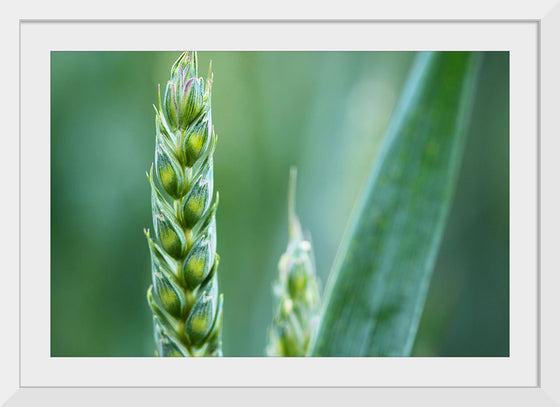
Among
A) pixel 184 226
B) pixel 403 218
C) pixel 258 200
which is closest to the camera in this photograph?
pixel 184 226

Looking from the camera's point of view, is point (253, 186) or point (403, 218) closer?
point (403, 218)

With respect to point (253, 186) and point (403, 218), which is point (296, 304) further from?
point (253, 186)

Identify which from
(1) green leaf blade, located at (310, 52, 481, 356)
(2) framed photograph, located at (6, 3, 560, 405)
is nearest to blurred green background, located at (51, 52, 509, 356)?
(2) framed photograph, located at (6, 3, 560, 405)

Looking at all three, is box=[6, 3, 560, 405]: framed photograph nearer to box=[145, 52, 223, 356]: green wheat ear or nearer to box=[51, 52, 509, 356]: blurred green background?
box=[51, 52, 509, 356]: blurred green background

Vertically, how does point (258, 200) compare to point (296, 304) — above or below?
above

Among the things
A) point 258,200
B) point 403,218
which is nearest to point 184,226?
point 403,218

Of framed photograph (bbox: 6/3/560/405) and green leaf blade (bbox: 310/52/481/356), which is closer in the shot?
green leaf blade (bbox: 310/52/481/356)

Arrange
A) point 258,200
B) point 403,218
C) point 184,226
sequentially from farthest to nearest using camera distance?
point 258,200 → point 403,218 → point 184,226
